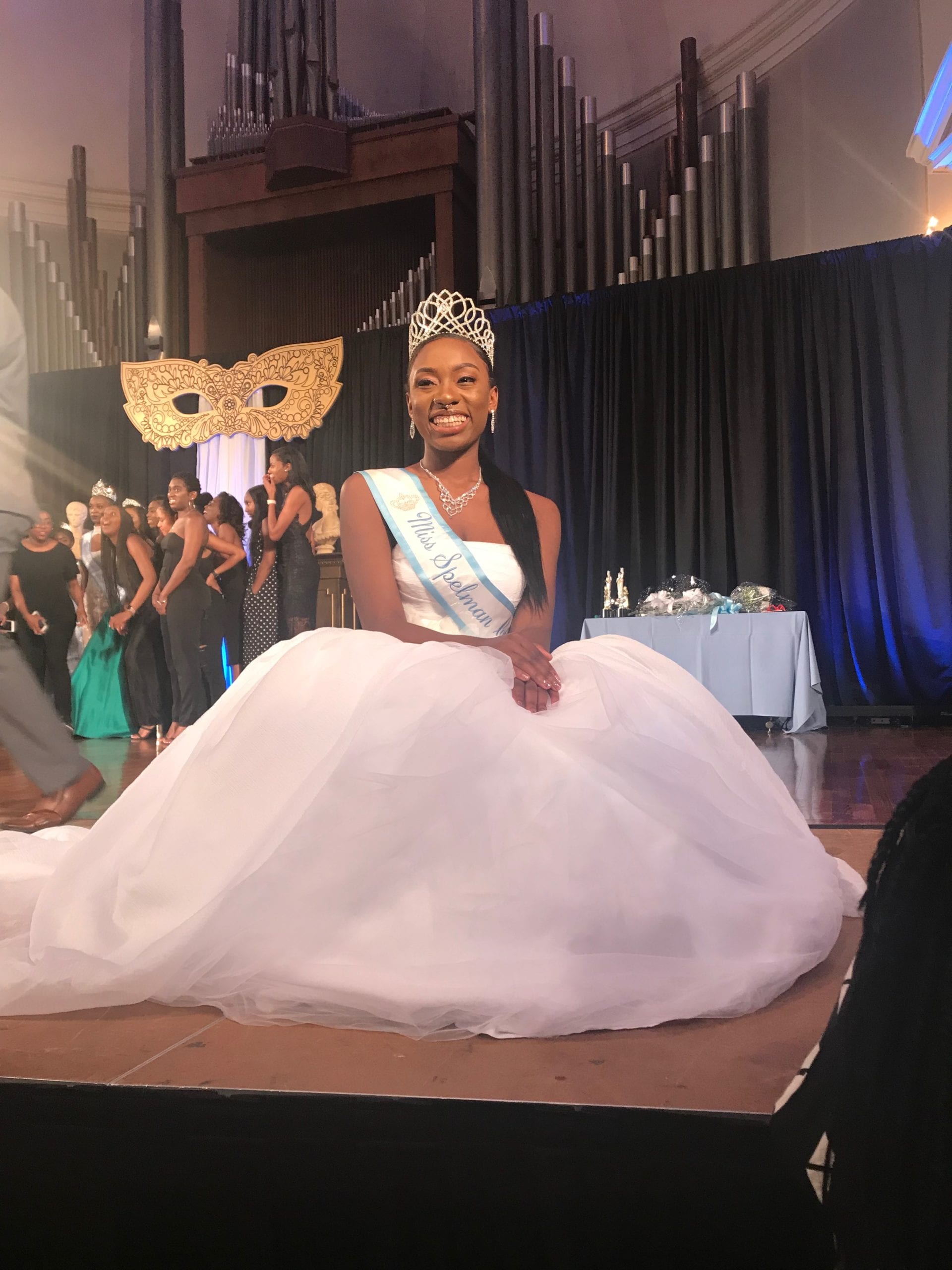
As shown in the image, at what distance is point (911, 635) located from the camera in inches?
240

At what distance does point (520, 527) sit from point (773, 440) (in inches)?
209

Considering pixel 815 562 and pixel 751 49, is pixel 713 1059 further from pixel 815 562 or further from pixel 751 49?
pixel 751 49

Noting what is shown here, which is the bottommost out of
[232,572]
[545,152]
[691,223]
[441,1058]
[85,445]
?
[441,1058]

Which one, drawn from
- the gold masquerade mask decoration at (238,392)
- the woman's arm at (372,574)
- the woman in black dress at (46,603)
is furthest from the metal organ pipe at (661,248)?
the woman's arm at (372,574)

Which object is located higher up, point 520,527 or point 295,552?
point 295,552

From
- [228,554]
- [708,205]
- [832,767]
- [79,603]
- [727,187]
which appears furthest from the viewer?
[79,603]

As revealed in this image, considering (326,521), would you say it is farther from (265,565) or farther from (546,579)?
(546,579)

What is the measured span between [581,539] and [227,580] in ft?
8.46

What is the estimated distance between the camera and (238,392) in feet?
25.8

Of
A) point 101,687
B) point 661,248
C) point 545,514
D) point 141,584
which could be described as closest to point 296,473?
point 141,584

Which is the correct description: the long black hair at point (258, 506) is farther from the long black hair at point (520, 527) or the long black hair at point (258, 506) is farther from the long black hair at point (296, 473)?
the long black hair at point (520, 527)

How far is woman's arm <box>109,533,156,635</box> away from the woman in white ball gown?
209 inches

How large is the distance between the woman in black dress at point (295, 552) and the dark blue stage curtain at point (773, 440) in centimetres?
212

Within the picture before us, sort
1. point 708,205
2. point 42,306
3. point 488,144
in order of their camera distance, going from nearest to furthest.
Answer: point 708,205, point 488,144, point 42,306
